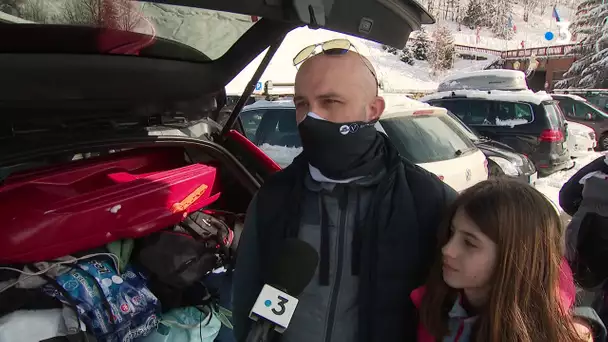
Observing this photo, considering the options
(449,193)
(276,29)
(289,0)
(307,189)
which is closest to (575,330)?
(449,193)

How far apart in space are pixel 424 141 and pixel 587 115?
1083cm

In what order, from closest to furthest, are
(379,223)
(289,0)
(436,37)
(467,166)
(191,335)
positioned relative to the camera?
(289,0)
(379,223)
(191,335)
(467,166)
(436,37)

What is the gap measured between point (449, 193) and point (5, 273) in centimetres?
152

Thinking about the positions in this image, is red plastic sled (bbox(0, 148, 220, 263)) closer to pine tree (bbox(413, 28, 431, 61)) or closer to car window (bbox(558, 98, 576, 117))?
car window (bbox(558, 98, 576, 117))

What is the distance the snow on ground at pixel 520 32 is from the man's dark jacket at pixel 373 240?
4813 centimetres

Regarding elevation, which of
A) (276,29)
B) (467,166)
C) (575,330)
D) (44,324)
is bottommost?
(467,166)

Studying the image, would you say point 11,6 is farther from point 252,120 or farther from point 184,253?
point 252,120

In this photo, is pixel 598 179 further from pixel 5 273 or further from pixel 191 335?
pixel 5 273

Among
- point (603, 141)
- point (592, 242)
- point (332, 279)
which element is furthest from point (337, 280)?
point (603, 141)

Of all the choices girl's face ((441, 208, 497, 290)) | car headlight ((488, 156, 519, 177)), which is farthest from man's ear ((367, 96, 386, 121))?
car headlight ((488, 156, 519, 177))

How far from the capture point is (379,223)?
1389mm

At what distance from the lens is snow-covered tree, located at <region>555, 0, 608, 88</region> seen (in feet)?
96.5

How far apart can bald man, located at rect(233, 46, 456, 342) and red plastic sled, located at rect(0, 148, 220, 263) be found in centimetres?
71

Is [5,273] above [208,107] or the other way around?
the other way around
